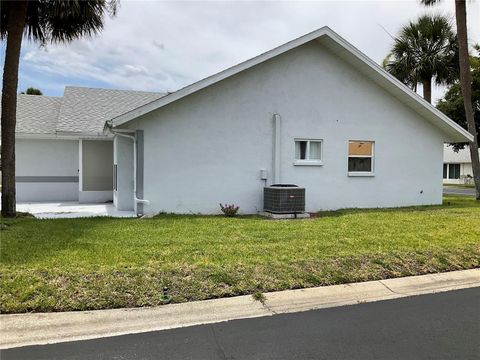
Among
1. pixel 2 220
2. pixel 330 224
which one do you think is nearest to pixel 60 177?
pixel 2 220

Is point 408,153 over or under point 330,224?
over

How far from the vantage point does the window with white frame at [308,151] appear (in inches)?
535

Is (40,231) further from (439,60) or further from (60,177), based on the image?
(439,60)

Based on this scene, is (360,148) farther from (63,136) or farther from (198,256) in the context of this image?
(63,136)

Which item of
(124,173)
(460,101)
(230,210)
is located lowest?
(230,210)

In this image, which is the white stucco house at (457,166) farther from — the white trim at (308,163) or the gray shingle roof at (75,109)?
the gray shingle roof at (75,109)

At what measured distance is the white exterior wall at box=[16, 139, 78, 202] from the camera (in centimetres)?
1638

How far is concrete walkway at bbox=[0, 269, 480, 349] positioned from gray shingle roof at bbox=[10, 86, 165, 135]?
11322 mm

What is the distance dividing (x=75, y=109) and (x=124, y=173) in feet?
18.5

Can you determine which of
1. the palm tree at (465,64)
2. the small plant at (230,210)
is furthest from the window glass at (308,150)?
the palm tree at (465,64)

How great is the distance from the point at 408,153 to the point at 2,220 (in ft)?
41.5

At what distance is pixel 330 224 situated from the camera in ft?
33.6

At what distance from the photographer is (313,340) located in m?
4.31

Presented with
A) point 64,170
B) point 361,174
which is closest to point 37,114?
point 64,170
